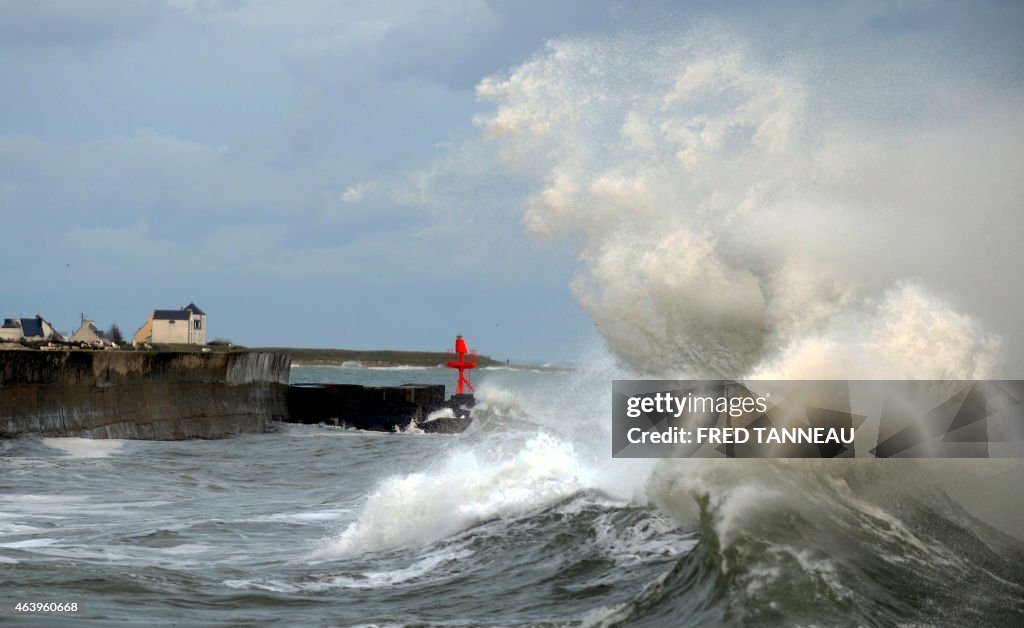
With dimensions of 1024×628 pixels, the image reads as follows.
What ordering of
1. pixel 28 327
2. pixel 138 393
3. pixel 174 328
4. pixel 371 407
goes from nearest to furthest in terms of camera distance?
pixel 138 393
pixel 371 407
pixel 28 327
pixel 174 328

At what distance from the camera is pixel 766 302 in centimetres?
1120

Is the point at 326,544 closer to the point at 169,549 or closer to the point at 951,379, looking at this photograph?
the point at 169,549

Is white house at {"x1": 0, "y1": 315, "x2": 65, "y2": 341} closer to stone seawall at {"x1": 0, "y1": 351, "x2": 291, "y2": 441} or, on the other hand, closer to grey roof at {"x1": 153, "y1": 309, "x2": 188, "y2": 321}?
grey roof at {"x1": 153, "y1": 309, "x2": 188, "y2": 321}

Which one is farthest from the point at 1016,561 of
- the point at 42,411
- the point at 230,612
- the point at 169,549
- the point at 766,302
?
the point at 42,411

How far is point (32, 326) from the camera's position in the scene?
6234cm

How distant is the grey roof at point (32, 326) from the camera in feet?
200

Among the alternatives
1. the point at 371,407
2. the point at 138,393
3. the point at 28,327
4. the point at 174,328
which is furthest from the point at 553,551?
the point at 174,328

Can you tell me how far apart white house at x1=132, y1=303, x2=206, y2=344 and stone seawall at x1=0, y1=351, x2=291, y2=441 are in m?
49.8

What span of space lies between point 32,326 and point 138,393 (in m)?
42.8

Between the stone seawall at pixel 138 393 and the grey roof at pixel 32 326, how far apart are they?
35.9 meters

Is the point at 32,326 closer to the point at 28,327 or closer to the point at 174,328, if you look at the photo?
the point at 28,327

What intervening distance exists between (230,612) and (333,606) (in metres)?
0.68

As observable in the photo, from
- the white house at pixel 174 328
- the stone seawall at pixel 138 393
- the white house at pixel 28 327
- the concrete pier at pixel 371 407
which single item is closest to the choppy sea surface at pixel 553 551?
the stone seawall at pixel 138 393

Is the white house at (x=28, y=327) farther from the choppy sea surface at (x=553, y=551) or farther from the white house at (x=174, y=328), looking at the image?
the choppy sea surface at (x=553, y=551)
